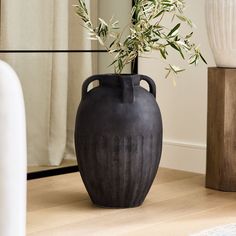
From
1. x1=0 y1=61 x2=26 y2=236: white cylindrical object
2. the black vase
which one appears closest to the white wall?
the black vase

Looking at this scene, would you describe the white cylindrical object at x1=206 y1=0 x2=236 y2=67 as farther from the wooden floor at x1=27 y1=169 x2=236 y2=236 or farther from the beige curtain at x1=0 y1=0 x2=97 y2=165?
the beige curtain at x1=0 y1=0 x2=97 y2=165

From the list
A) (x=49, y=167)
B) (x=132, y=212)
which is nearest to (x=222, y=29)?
(x=132, y=212)

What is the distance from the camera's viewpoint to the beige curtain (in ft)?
9.98

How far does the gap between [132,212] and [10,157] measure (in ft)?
4.81

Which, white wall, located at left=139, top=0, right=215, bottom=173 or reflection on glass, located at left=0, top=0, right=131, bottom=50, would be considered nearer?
reflection on glass, located at left=0, top=0, right=131, bottom=50

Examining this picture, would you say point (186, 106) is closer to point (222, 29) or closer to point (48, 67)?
point (222, 29)

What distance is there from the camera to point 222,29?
9.38ft

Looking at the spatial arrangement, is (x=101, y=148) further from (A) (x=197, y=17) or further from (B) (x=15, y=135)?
(B) (x=15, y=135)

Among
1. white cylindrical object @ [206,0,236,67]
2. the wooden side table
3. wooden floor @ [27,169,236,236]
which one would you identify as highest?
white cylindrical object @ [206,0,236,67]

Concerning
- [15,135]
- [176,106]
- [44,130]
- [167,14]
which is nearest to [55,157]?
[44,130]

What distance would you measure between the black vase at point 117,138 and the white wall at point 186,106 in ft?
2.86

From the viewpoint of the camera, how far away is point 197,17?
3.34 m

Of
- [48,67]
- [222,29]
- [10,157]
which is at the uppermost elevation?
[222,29]

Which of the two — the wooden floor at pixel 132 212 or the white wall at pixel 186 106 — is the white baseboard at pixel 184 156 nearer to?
the white wall at pixel 186 106
